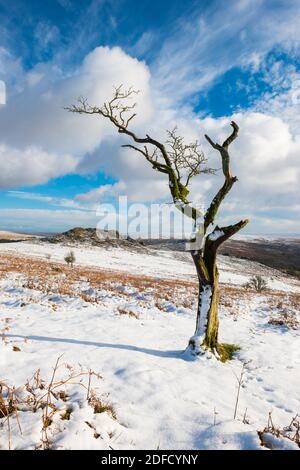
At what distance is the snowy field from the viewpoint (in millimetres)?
4652

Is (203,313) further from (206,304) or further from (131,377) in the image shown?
(131,377)

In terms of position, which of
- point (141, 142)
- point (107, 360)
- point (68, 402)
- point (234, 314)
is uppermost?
point (141, 142)

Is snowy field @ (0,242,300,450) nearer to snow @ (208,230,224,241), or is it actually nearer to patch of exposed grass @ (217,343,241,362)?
patch of exposed grass @ (217,343,241,362)

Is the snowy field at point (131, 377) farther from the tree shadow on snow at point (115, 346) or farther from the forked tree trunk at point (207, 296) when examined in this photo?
the forked tree trunk at point (207, 296)

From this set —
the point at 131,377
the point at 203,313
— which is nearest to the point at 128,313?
the point at 203,313

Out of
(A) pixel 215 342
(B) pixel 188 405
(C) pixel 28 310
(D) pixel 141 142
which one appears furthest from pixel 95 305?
(B) pixel 188 405

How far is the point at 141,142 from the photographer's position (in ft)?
36.3

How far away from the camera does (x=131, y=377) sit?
24.0 ft

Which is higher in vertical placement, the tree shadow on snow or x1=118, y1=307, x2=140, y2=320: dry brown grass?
the tree shadow on snow

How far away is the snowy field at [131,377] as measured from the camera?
4652 mm

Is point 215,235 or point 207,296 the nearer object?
point 215,235

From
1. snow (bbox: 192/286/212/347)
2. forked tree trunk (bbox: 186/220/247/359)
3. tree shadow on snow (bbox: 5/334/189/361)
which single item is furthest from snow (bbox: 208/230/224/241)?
tree shadow on snow (bbox: 5/334/189/361)

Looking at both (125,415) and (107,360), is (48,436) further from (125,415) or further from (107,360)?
(107,360)

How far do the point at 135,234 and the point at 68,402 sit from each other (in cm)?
14993
